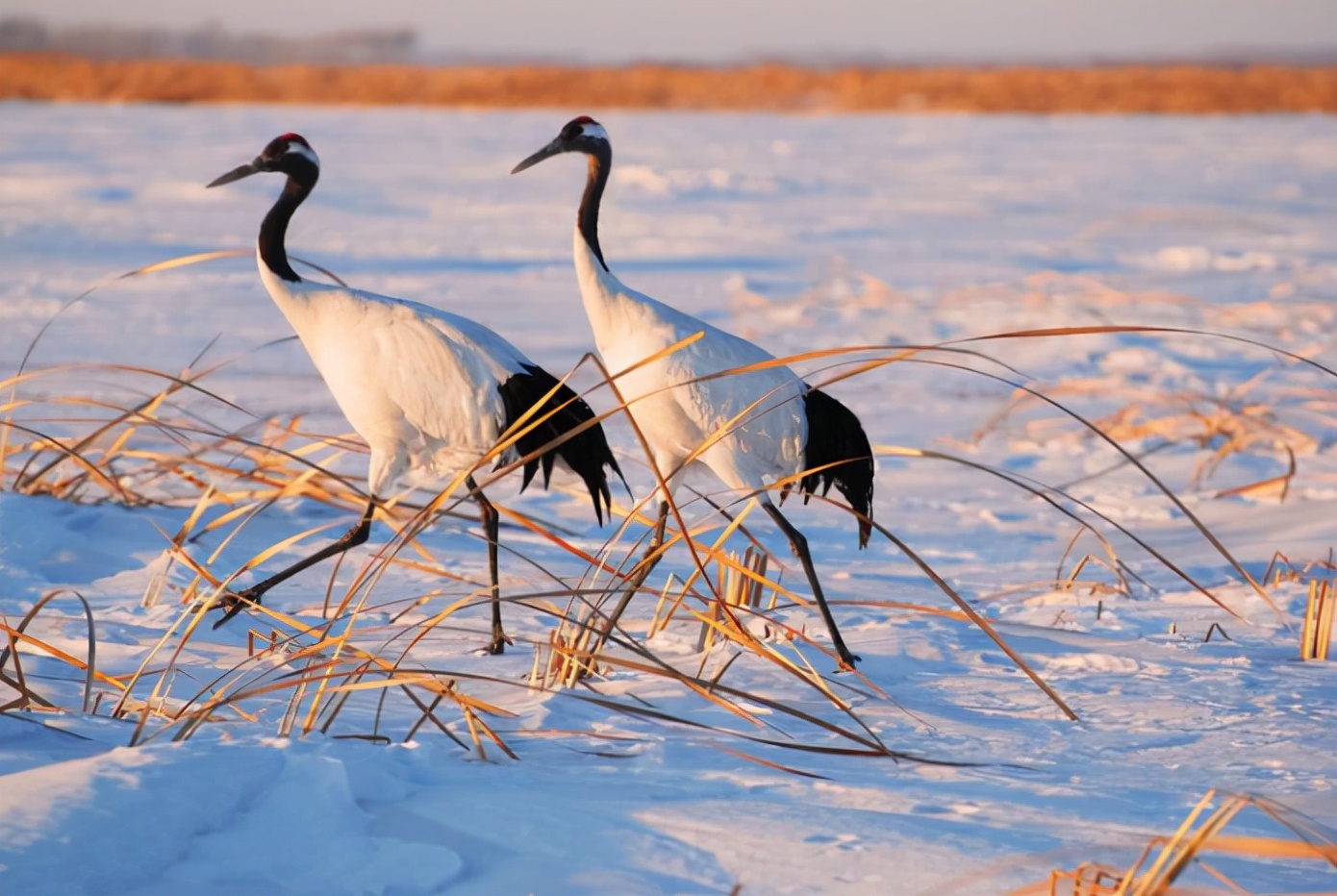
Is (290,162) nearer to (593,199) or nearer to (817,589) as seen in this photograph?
(593,199)

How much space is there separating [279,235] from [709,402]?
130cm

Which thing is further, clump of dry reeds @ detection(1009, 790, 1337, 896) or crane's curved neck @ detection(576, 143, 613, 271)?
crane's curved neck @ detection(576, 143, 613, 271)

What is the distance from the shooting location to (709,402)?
3.98 meters

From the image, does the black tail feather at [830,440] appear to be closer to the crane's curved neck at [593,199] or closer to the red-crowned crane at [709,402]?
the red-crowned crane at [709,402]

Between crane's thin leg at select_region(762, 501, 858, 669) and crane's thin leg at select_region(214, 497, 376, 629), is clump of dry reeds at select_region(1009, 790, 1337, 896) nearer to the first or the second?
crane's thin leg at select_region(762, 501, 858, 669)

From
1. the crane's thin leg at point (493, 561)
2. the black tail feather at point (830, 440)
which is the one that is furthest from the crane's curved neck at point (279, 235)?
the black tail feather at point (830, 440)

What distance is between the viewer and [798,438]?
4141 millimetres

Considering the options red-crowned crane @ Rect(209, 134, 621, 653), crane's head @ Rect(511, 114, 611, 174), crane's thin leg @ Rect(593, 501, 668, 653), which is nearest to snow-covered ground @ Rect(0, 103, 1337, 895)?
crane's thin leg @ Rect(593, 501, 668, 653)

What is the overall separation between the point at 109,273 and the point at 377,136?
14.4 metres

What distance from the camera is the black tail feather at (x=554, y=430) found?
4.00m

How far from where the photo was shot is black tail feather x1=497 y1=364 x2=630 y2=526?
400 centimetres

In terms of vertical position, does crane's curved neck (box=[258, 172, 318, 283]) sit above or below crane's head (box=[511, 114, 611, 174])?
below

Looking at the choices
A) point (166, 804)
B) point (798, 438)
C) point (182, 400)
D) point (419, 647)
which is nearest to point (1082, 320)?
point (182, 400)

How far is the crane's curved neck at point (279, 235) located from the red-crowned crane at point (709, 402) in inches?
31.0
